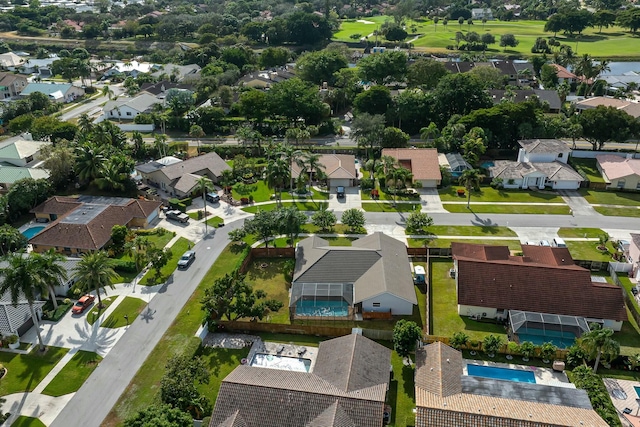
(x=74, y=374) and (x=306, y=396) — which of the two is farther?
(x=74, y=374)

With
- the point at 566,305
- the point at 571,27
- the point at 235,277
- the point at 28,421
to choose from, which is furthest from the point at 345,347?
the point at 571,27

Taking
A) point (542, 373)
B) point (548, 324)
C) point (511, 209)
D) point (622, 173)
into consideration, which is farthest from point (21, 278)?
point (622, 173)

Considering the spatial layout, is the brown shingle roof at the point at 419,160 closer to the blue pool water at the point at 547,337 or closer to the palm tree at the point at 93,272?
the blue pool water at the point at 547,337

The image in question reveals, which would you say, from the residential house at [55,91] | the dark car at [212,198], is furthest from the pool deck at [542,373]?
the residential house at [55,91]

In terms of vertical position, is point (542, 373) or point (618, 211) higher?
point (542, 373)

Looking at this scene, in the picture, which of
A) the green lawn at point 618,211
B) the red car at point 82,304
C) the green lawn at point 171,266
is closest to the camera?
the red car at point 82,304

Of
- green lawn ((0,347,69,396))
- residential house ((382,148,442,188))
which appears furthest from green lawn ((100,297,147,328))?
residential house ((382,148,442,188))

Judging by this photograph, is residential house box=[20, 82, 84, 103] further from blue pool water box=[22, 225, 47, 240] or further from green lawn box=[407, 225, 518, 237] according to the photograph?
green lawn box=[407, 225, 518, 237]

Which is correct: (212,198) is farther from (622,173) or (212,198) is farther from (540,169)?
(622,173)
